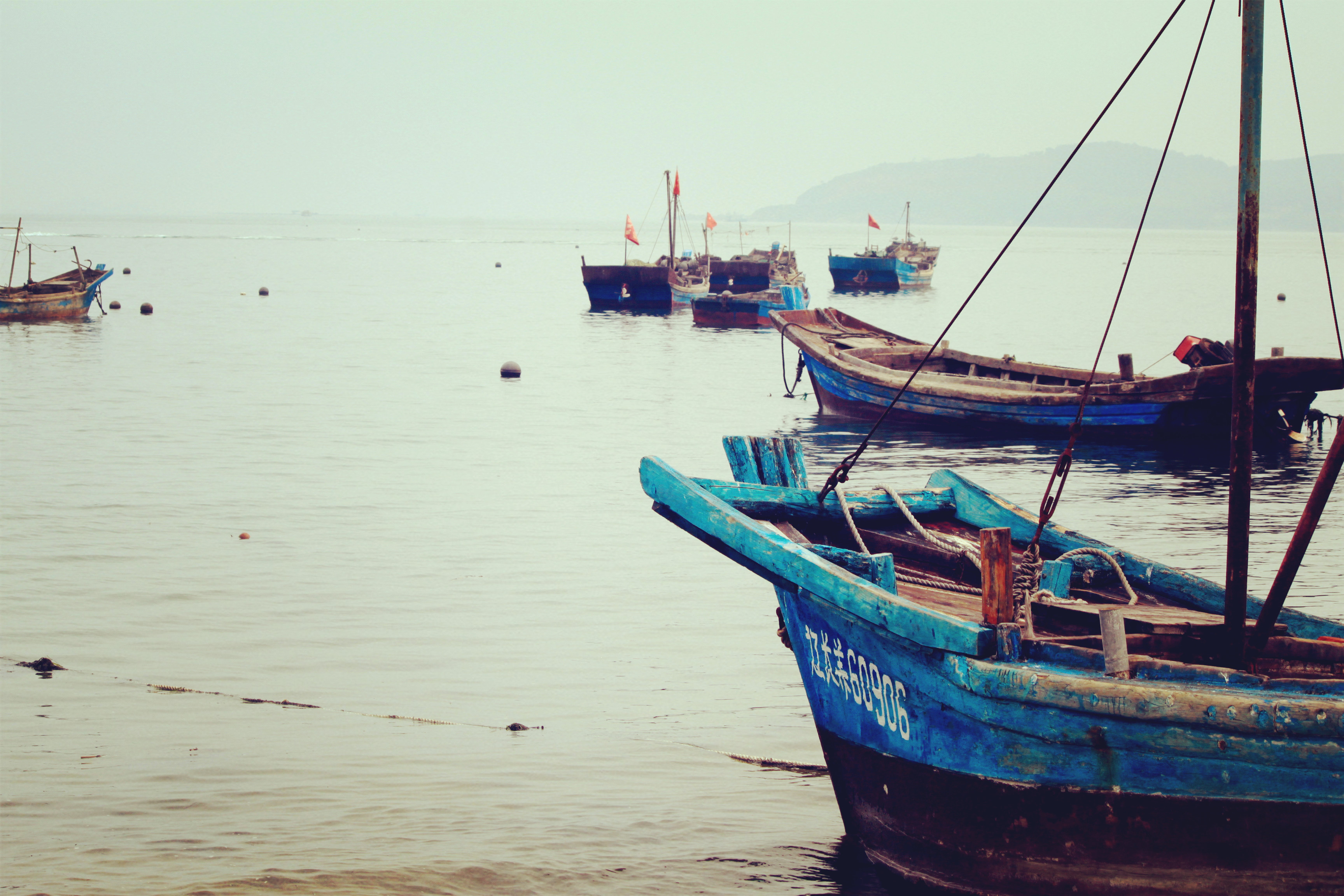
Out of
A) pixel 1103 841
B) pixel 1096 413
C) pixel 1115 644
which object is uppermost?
pixel 1115 644

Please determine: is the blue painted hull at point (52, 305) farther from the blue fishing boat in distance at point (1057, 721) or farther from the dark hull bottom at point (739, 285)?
the blue fishing boat in distance at point (1057, 721)

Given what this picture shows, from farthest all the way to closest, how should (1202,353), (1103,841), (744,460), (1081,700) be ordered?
(1202,353), (744,460), (1103,841), (1081,700)

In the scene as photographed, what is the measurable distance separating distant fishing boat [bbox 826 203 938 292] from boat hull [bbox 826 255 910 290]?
0.02 meters

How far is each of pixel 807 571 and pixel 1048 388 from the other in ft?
49.6

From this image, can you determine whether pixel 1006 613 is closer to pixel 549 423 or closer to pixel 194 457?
pixel 194 457

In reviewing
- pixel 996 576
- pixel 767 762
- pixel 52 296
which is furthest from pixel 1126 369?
pixel 52 296

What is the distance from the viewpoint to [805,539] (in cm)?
660

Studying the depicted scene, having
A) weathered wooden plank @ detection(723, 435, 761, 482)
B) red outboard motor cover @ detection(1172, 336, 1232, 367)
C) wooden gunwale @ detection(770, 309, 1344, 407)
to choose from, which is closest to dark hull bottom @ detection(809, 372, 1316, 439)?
wooden gunwale @ detection(770, 309, 1344, 407)

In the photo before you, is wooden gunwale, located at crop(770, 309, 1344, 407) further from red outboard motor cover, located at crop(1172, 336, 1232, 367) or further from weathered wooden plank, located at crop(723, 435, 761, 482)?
weathered wooden plank, located at crop(723, 435, 761, 482)

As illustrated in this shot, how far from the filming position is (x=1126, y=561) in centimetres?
662

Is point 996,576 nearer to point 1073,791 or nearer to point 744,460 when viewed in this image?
point 1073,791

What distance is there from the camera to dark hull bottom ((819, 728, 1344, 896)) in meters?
4.40

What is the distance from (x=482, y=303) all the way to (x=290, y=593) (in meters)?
53.4

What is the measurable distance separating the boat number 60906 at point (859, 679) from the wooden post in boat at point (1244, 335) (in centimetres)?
146
